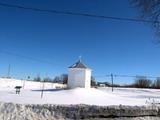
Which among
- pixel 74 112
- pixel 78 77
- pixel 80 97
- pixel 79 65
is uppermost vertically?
pixel 79 65

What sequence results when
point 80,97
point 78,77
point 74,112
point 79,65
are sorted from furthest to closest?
point 79,65
point 78,77
point 80,97
point 74,112

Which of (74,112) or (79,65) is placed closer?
(74,112)

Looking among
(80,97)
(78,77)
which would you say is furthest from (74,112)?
(78,77)

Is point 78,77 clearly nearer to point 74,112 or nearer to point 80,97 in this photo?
point 80,97

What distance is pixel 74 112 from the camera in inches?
211

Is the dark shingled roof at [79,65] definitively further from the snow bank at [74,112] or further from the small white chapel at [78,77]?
the snow bank at [74,112]

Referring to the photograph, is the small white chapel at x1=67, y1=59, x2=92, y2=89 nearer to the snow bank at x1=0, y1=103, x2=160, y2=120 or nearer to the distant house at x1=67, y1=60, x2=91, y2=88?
the distant house at x1=67, y1=60, x2=91, y2=88

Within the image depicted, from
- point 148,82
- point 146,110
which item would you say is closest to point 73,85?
point 148,82

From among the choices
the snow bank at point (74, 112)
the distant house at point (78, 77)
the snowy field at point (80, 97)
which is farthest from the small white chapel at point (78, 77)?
the snow bank at point (74, 112)

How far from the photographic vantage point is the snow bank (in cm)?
497

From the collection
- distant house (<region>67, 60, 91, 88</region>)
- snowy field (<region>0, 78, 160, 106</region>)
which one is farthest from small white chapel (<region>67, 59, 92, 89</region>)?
snowy field (<region>0, 78, 160, 106</region>)

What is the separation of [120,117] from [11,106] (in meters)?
2.19

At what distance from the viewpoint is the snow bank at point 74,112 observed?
497 centimetres

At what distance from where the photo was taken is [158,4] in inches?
439
